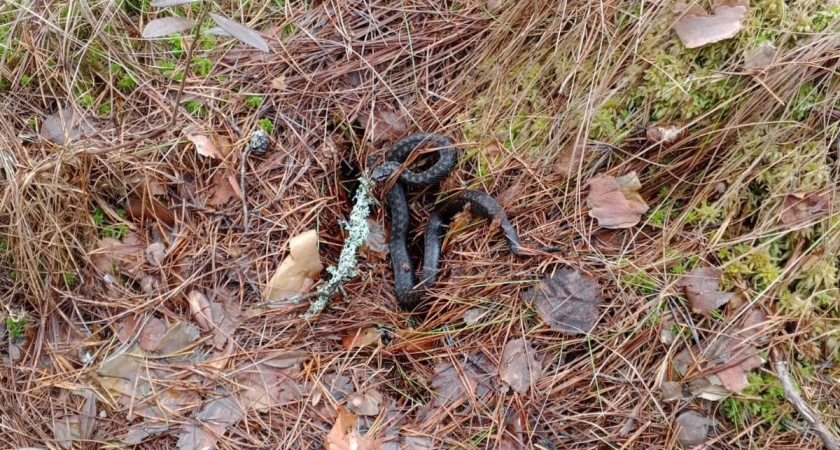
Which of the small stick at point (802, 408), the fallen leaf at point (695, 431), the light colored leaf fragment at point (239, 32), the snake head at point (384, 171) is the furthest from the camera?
the snake head at point (384, 171)

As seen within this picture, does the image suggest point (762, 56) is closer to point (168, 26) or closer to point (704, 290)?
point (704, 290)

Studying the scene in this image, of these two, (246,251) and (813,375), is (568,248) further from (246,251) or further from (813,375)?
(246,251)

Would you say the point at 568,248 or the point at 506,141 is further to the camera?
the point at 506,141

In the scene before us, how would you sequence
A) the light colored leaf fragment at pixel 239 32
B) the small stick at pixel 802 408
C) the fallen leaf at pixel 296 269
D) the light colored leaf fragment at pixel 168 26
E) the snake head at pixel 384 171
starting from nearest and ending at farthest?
the light colored leaf fragment at pixel 239 32 < the light colored leaf fragment at pixel 168 26 < the small stick at pixel 802 408 < the fallen leaf at pixel 296 269 < the snake head at pixel 384 171

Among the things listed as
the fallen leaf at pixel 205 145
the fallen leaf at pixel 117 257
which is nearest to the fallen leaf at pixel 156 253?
the fallen leaf at pixel 117 257

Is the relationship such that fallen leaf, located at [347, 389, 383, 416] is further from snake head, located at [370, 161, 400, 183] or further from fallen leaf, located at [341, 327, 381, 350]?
snake head, located at [370, 161, 400, 183]

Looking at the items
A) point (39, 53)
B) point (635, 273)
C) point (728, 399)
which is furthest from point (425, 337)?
point (39, 53)

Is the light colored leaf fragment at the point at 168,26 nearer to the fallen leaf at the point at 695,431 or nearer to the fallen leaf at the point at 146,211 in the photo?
the fallen leaf at the point at 146,211

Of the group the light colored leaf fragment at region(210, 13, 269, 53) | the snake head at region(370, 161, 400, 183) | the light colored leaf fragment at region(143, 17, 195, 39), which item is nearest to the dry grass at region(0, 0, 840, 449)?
the snake head at region(370, 161, 400, 183)
